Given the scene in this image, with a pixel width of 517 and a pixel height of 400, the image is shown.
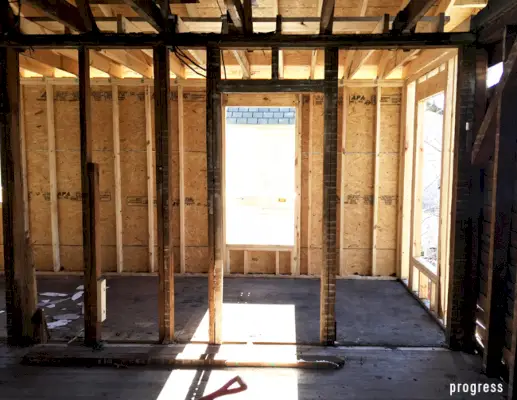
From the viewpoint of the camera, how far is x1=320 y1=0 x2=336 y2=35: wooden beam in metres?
3.73

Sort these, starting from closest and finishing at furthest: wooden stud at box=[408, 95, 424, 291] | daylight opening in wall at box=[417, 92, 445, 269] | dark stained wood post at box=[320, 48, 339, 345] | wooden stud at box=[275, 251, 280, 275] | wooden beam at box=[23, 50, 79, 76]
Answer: dark stained wood post at box=[320, 48, 339, 345] < wooden beam at box=[23, 50, 79, 76] < wooden stud at box=[408, 95, 424, 291] < wooden stud at box=[275, 251, 280, 275] < daylight opening in wall at box=[417, 92, 445, 269]

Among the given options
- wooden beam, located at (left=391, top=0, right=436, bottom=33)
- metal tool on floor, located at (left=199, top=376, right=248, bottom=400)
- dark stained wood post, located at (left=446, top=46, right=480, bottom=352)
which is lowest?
metal tool on floor, located at (left=199, top=376, right=248, bottom=400)

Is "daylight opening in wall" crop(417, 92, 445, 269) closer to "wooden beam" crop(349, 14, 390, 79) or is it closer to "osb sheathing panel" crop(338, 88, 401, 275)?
"osb sheathing panel" crop(338, 88, 401, 275)

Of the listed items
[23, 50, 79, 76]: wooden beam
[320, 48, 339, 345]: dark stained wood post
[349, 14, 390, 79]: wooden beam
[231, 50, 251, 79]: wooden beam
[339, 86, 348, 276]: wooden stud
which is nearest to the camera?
[349, 14, 390, 79]: wooden beam

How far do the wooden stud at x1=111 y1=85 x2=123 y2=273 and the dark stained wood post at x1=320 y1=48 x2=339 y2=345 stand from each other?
13.9ft

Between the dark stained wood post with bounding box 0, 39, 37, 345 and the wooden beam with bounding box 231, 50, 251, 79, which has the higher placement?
the wooden beam with bounding box 231, 50, 251, 79

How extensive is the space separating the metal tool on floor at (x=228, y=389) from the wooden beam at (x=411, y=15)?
3600mm

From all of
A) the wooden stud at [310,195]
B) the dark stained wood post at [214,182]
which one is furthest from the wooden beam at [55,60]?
the wooden stud at [310,195]

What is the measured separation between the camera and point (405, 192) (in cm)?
718

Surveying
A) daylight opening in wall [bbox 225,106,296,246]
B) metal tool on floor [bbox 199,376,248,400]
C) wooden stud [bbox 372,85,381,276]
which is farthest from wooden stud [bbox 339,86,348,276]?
daylight opening in wall [bbox 225,106,296,246]

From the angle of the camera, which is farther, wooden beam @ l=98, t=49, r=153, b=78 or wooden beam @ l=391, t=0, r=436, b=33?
wooden beam @ l=98, t=49, r=153, b=78

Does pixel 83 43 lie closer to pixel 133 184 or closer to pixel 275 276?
pixel 133 184

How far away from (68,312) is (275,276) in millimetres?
3453

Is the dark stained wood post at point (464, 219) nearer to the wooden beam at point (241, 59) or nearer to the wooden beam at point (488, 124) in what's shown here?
the wooden beam at point (488, 124)
